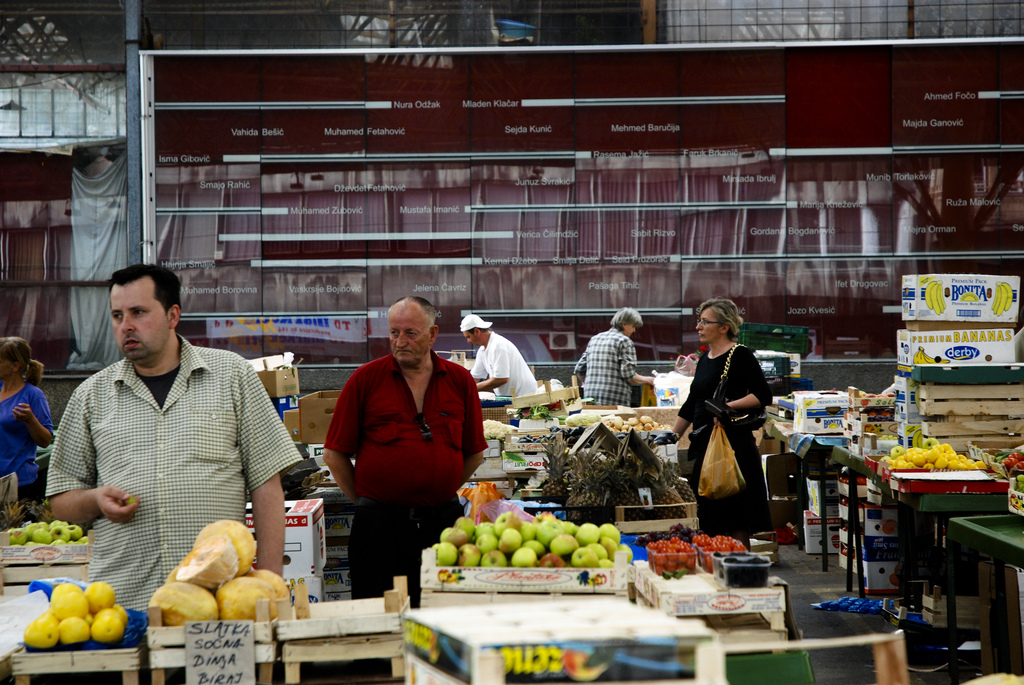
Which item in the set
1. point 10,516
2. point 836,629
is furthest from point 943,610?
point 10,516

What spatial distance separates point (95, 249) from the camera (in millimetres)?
12211

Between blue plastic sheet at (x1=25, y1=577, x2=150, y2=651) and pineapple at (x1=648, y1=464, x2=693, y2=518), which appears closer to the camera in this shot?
blue plastic sheet at (x1=25, y1=577, x2=150, y2=651)

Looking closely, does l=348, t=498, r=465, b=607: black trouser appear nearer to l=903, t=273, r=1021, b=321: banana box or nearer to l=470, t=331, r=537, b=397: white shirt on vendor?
l=903, t=273, r=1021, b=321: banana box

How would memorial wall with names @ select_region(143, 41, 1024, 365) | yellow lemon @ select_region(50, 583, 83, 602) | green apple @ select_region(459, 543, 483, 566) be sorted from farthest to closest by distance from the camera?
memorial wall with names @ select_region(143, 41, 1024, 365), green apple @ select_region(459, 543, 483, 566), yellow lemon @ select_region(50, 583, 83, 602)

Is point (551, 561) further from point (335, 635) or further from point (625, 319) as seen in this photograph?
point (625, 319)

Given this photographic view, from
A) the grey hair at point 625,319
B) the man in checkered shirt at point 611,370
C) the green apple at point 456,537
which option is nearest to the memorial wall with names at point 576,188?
the grey hair at point 625,319

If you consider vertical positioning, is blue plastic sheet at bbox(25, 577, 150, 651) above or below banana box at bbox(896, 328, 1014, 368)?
below

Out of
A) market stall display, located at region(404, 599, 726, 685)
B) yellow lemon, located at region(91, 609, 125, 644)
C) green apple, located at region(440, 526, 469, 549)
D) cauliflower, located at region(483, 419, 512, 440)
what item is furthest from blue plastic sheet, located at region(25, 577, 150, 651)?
cauliflower, located at region(483, 419, 512, 440)

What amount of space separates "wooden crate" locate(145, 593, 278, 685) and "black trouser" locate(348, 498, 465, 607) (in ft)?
5.06

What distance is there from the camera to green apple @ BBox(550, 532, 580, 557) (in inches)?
118

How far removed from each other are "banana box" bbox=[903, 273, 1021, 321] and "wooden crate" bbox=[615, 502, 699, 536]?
8.03 ft

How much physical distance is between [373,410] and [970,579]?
385 cm

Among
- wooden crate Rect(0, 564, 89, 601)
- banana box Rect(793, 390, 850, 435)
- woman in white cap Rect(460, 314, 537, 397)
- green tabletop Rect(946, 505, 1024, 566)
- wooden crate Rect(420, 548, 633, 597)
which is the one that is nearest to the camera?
wooden crate Rect(420, 548, 633, 597)

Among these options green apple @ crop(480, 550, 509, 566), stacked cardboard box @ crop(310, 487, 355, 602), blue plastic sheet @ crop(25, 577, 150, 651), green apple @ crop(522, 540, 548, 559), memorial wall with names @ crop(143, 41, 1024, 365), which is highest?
memorial wall with names @ crop(143, 41, 1024, 365)
